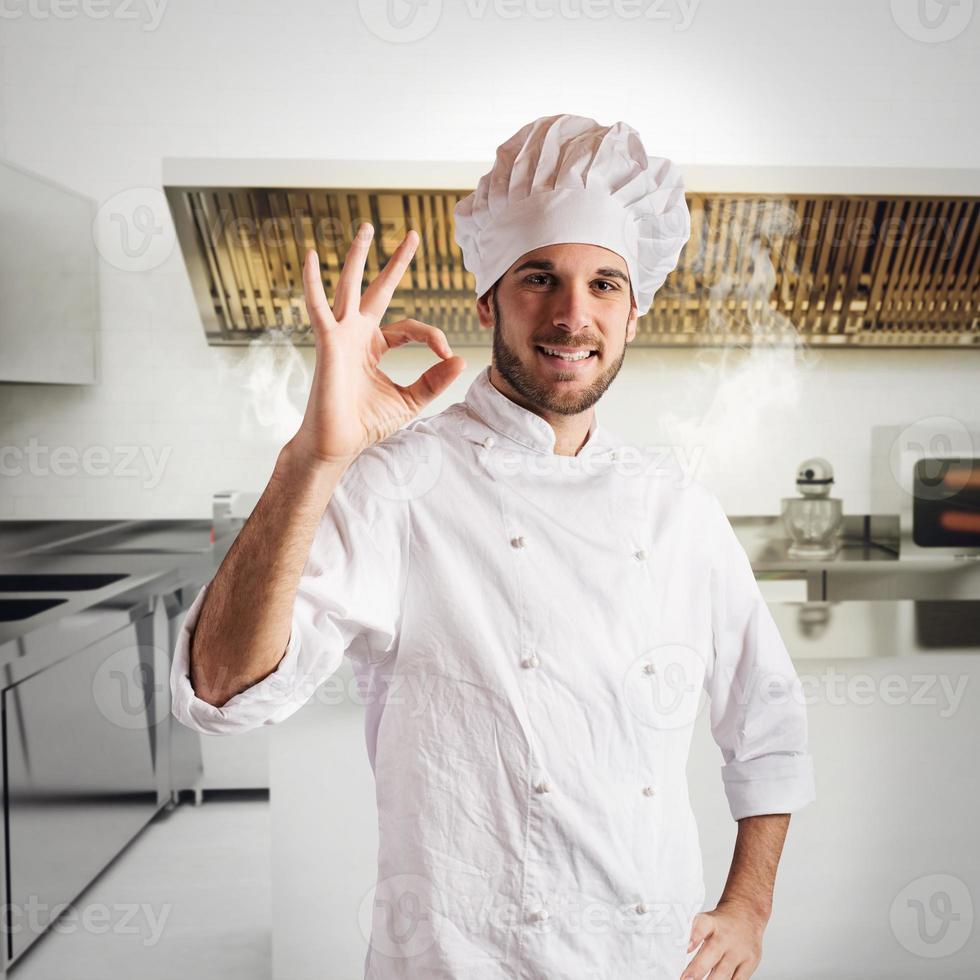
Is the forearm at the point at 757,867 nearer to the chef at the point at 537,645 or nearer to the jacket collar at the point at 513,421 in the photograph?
the chef at the point at 537,645

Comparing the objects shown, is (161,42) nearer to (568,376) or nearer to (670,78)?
(670,78)

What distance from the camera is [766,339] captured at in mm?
2572

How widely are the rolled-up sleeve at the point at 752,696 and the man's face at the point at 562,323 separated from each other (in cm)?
20

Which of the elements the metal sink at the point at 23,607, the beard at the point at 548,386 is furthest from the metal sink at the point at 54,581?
the beard at the point at 548,386

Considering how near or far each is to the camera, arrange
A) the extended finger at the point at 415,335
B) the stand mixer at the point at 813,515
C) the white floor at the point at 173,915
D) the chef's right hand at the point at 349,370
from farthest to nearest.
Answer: the stand mixer at the point at 813,515 → the white floor at the point at 173,915 → the extended finger at the point at 415,335 → the chef's right hand at the point at 349,370

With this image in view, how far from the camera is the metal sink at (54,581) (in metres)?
2.40

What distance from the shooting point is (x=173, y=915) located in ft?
6.75

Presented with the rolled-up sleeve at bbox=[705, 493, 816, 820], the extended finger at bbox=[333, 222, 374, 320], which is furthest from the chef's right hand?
the rolled-up sleeve at bbox=[705, 493, 816, 820]

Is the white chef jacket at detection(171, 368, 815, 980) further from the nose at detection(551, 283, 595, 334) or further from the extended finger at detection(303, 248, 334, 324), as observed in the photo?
the extended finger at detection(303, 248, 334, 324)

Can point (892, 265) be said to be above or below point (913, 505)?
above

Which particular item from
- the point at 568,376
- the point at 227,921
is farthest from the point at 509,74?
the point at 227,921

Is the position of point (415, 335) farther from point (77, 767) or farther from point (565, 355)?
point (77, 767)

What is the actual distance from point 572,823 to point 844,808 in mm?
1046

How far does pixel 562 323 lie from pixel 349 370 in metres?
0.26
